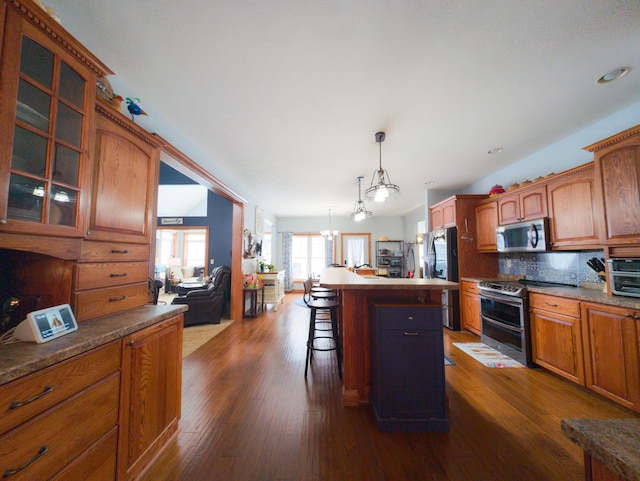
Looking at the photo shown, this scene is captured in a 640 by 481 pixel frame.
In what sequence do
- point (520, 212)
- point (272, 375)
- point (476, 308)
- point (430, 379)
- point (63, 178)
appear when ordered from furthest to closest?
point (476, 308) → point (520, 212) → point (272, 375) → point (430, 379) → point (63, 178)

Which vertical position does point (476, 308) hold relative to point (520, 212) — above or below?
below

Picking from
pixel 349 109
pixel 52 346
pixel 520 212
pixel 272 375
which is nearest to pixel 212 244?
pixel 272 375

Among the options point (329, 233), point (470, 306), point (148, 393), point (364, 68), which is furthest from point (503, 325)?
point (329, 233)

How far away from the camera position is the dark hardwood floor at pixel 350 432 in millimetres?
1395

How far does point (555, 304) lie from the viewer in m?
2.43

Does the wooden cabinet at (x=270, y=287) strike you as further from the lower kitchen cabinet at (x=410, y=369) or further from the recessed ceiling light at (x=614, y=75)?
the recessed ceiling light at (x=614, y=75)

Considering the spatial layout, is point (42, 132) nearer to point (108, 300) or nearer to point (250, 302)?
point (108, 300)

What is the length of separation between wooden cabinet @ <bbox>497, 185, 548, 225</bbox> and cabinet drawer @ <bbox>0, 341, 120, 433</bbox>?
4224 millimetres

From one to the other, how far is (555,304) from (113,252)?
3821 millimetres

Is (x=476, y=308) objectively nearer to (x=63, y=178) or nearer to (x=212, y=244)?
(x=63, y=178)

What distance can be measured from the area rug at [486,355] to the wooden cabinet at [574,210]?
1.43m

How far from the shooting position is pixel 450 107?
7.58 ft

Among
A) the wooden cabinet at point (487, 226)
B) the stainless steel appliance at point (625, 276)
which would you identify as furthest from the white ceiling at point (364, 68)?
the stainless steel appliance at point (625, 276)

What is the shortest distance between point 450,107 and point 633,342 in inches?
94.2
